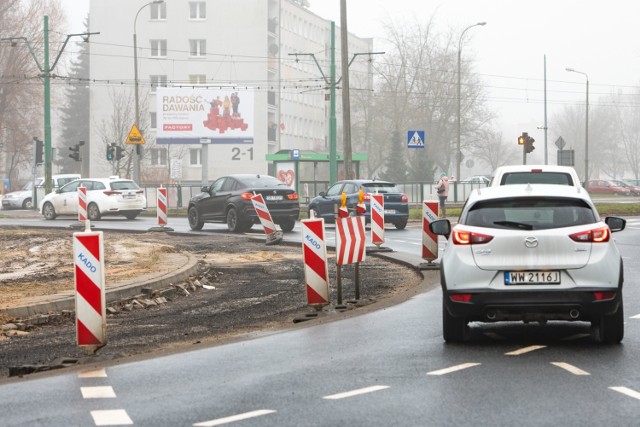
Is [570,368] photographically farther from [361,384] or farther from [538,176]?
[538,176]

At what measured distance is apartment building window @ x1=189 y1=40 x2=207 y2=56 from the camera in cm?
10194

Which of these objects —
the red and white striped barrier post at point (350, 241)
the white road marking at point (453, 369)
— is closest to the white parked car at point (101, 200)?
the red and white striped barrier post at point (350, 241)

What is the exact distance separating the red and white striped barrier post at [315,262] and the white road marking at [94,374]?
484 centimetres

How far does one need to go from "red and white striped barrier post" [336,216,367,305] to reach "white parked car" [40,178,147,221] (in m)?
31.0

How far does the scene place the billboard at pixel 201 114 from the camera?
236ft

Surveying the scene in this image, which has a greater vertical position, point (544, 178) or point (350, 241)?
point (544, 178)

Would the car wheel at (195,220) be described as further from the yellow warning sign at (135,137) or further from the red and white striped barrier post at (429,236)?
the red and white striped barrier post at (429,236)

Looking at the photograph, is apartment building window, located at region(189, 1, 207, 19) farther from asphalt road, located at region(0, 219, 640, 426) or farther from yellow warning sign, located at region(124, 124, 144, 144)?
asphalt road, located at region(0, 219, 640, 426)

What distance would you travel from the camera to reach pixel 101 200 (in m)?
46.8

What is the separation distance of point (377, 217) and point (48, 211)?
1051 inches

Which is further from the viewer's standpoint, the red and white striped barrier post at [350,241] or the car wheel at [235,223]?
the car wheel at [235,223]

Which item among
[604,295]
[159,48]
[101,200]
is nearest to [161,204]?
[101,200]

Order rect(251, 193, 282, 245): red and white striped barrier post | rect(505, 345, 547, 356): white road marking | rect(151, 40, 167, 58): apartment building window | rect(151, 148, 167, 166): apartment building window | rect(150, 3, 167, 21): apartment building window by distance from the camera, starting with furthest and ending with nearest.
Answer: rect(150, 3, 167, 21): apartment building window < rect(151, 40, 167, 58): apartment building window < rect(151, 148, 167, 166): apartment building window < rect(251, 193, 282, 245): red and white striped barrier post < rect(505, 345, 547, 356): white road marking

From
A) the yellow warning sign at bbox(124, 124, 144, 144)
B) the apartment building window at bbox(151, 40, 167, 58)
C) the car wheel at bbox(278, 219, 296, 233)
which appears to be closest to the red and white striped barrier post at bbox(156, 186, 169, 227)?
the car wheel at bbox(278, 219, 296, 233)
